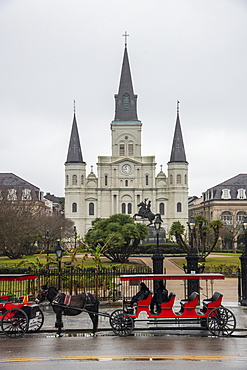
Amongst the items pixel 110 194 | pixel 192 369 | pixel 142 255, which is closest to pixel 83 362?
pixel 192 369

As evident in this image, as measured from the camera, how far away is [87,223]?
92.9m

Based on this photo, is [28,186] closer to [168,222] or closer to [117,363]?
[168,222]

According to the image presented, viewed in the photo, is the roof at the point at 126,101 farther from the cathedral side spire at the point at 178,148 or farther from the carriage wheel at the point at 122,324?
the carriage wheel at the point at 122,324

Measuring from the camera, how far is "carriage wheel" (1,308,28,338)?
13297 millimetres

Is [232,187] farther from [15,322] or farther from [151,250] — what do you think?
[15,322]

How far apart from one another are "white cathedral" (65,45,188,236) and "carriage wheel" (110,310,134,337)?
258ft

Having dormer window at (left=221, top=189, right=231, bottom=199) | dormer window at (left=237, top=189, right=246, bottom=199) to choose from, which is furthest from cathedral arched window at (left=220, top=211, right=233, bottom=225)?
dormer window at (left=237, top=189, right=246, bottom=199)

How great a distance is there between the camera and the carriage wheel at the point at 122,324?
13.4 metres

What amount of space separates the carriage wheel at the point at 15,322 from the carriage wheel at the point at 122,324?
8.14ft

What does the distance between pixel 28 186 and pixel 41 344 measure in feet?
247

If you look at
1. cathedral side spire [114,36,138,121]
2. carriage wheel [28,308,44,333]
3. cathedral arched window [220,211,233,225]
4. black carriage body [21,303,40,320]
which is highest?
cathedral side spire [114,36,138,121]

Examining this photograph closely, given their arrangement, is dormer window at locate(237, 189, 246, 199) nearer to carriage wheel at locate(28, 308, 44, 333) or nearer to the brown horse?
the brown horse

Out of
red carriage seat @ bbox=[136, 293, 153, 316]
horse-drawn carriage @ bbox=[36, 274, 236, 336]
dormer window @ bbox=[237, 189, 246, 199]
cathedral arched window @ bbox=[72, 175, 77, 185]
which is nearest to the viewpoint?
horse-drawn carriage @ bbox=[36, 274, 236, 336]

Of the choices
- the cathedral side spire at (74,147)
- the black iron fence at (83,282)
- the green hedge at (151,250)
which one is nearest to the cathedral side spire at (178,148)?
the cathedral side spire at (74,147)
